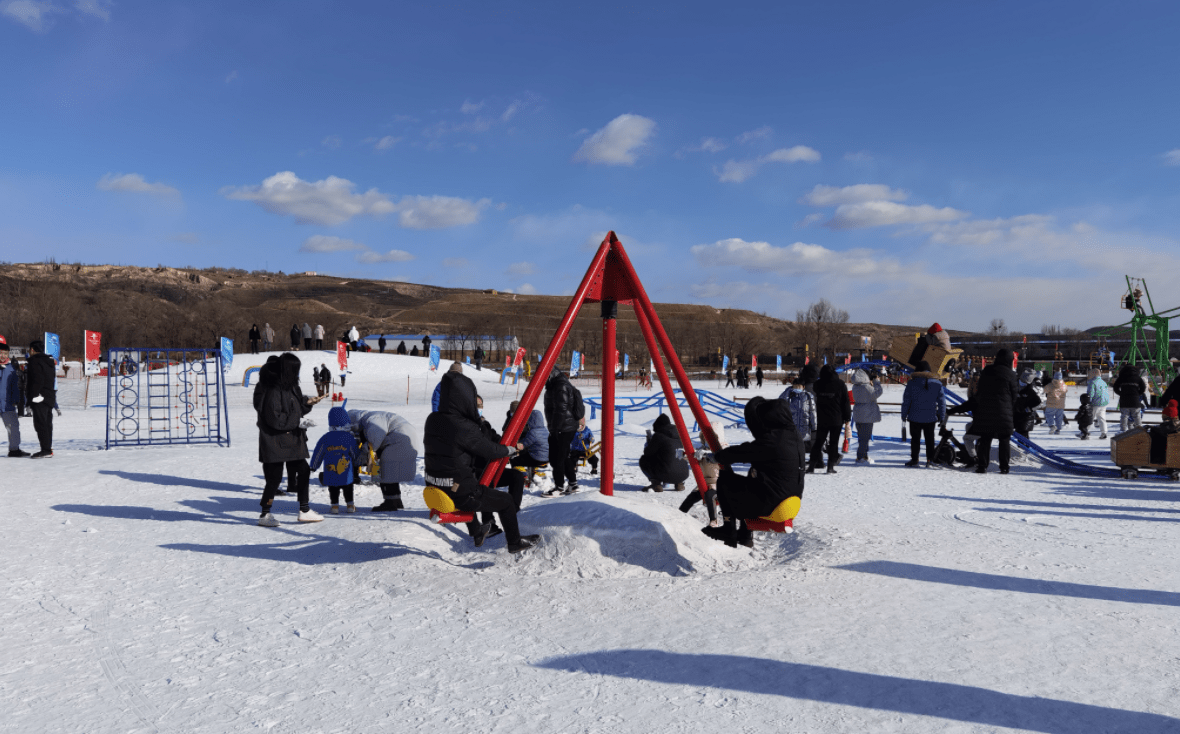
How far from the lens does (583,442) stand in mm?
Result: 10094

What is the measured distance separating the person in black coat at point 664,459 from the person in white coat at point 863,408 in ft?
13.6

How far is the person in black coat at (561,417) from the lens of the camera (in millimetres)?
8438

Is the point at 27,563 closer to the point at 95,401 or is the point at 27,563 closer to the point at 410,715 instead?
the point at 410,715

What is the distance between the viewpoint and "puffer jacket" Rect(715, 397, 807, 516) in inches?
203

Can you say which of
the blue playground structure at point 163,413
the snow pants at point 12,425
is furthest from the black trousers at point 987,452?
the snow pants at point 12,425

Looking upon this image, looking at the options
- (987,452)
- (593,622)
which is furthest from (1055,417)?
(593,622)

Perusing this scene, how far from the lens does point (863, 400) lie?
11.7 m

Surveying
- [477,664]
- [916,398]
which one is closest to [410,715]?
[477,664]

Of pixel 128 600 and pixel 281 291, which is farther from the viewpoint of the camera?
pixel 281 291

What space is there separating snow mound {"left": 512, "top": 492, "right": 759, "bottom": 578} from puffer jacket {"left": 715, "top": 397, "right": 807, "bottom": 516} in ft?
2.35

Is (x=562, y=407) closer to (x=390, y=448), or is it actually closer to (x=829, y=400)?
(x=390, y=448)

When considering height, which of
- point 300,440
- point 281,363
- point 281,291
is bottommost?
point 300,440

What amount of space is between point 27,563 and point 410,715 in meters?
4.34

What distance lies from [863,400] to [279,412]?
28.2ft
